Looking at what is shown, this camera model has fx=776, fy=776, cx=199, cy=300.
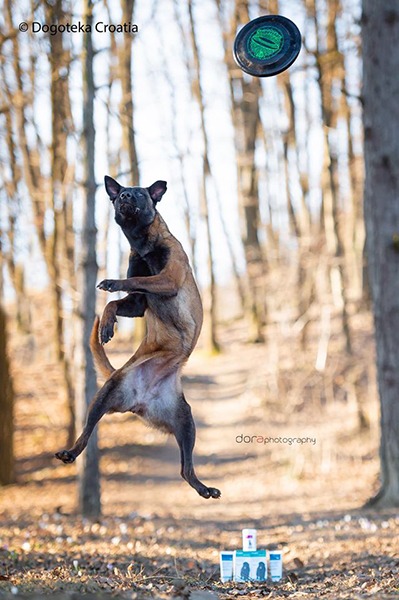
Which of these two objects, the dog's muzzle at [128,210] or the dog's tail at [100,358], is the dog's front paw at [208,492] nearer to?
the dog's tail at [100,358]

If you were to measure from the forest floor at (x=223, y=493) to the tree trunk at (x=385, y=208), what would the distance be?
1070 millimetres

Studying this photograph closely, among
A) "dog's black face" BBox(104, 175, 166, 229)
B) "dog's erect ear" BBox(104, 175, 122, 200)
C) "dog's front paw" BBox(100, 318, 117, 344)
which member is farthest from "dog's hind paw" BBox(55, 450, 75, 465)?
"dog's erect ear" BBox(104, 175, 122, 200)

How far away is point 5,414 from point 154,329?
26.3 ft

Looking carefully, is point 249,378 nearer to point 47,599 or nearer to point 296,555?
point 296,555

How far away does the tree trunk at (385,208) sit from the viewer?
32.1 feet

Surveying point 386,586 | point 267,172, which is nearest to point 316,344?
point 267,172

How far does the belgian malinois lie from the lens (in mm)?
5324

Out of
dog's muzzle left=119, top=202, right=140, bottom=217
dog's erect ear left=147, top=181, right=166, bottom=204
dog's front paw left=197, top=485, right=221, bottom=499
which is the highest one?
dog's erect ear left=147, top=181, right=166, bottom=204

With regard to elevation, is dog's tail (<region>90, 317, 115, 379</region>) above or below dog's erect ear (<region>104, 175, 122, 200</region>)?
below

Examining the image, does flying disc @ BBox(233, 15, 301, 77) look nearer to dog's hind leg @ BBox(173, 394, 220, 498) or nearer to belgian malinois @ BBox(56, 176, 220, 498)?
belgian malinois @ BBox(56, 176, 220, 498)

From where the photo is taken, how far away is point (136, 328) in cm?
2342

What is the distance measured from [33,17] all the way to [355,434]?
920 centimetres

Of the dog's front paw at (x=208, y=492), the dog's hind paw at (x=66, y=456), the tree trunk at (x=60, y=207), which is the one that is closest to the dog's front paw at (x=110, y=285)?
the dog's hind paw at (x=66, y=456)

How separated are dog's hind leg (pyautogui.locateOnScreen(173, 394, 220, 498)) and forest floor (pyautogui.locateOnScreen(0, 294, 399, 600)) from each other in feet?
2.36
